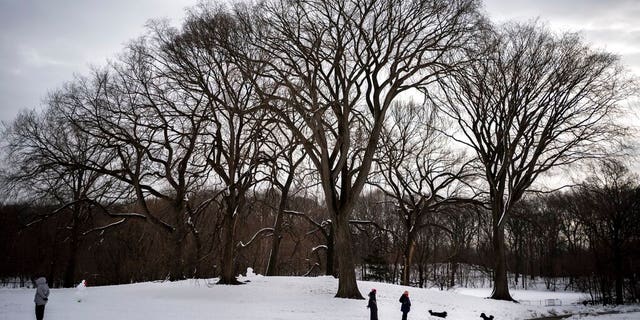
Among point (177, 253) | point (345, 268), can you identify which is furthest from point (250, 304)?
point (177, 253)

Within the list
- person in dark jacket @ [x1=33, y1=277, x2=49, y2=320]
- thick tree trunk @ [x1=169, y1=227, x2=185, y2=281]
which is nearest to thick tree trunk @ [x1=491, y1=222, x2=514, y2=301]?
thick tree trunk @ [x1=169, y1=227, x2=185, y2=281]

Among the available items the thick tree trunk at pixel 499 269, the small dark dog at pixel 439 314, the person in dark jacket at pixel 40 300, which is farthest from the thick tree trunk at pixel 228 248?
the thick tree trunk at pixel 499 269

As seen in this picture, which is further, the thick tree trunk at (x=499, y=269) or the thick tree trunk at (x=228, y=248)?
the thick tree trunk at (x=499, y=269)

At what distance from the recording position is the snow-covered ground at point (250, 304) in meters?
13.6

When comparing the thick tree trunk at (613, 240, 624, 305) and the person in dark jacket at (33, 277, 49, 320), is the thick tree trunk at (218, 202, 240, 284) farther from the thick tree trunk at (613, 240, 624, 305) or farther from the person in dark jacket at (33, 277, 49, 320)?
the thick tree trunk at (613, 240, 624, 305)

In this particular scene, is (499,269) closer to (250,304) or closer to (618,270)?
(618,270)

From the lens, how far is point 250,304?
1598 cm

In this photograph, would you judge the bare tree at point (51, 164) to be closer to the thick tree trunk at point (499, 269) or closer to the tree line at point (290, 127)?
the tree line at point (290, 127)

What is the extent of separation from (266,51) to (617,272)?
1344 inches

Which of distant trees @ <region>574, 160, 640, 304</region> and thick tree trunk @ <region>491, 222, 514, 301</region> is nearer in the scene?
thick tree trunk @ <region>491, 222, 514, 301</region>

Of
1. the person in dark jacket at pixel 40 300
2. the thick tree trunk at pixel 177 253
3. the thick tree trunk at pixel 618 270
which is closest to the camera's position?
the person in dark jacket at pixel 40 300

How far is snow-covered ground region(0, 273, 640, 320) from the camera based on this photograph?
1357 centimetres

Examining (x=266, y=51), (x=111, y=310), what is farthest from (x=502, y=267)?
(x=111, y=310)

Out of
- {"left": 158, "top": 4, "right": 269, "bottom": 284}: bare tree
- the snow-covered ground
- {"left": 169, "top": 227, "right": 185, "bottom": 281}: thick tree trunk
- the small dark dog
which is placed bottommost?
the small dark dog
